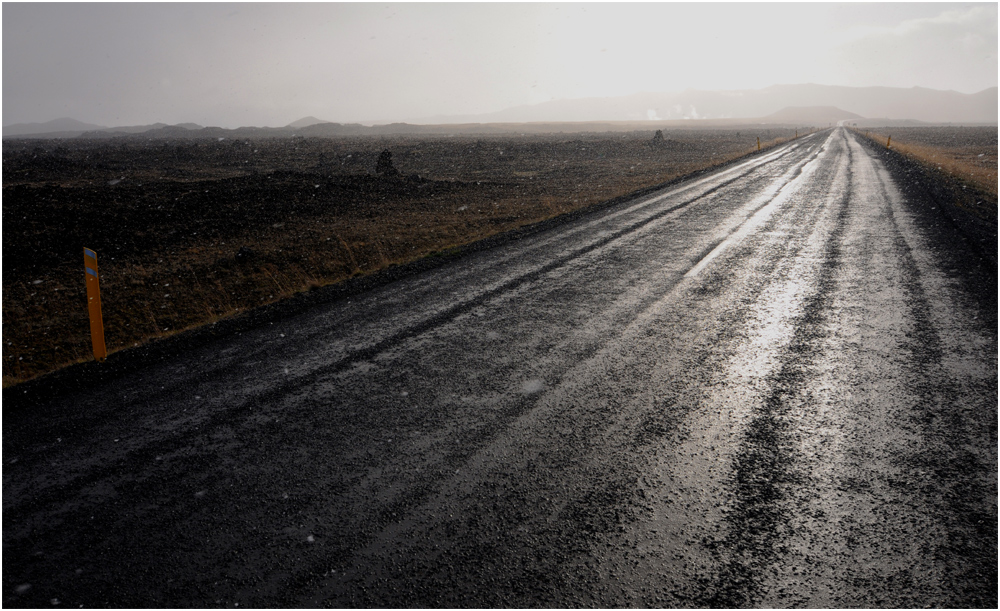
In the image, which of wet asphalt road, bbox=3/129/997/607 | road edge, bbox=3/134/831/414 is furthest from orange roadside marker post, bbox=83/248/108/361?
wet asphalt road, bbox=3/129/997/607

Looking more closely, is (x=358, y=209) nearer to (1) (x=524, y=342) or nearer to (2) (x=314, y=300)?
(2) (x=314, y=300)

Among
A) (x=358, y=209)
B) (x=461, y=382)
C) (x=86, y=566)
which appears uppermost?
(x=358, y=209)

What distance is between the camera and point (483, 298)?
6.66 m

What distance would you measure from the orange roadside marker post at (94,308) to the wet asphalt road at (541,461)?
2.57ft

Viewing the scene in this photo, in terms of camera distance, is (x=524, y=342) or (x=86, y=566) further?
(x=524, y=342)

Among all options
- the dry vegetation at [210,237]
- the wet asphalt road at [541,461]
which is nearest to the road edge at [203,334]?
the wet asphalt road at [541,461]

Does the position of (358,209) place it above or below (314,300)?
above

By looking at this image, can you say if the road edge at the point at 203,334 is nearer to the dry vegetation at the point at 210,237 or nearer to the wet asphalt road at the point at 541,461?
the wet asphalt road at the point at 541,461

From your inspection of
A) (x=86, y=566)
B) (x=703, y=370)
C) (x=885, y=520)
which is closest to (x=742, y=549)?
(x=885, y=520)

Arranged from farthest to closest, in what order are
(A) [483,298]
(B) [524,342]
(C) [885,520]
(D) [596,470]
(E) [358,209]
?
1. (E) [358,209]
2. (A) [483,298]
3. (B) [524,342]
4. (D) [596,470]
5. (C) [885,520]

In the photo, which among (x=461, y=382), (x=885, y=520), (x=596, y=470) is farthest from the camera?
(x=461, y=382)

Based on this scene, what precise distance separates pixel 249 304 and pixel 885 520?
7920 millimetres

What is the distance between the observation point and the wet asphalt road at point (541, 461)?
2.48m

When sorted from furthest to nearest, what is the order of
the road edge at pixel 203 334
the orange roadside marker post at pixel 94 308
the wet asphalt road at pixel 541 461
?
the orange roadside marker post at pixel 94 308 < the road edge at pixel 203 334 < the wet asphalt road at pixel 541 461
